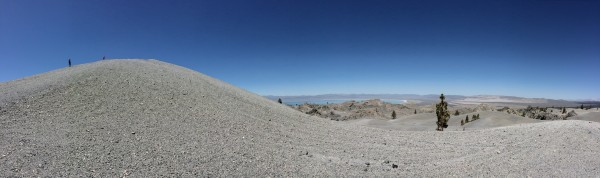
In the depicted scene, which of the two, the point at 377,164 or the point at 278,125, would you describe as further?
the point at 278,125

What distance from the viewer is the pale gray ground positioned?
7.96 m

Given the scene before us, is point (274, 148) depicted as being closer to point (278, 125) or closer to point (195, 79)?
point (278, 125)

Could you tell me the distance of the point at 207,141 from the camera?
10.0 m

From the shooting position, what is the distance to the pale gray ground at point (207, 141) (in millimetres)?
7957

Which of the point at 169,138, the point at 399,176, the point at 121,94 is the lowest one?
the point at 399,176

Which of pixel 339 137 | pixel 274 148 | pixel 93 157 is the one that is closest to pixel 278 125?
pixel 339 137

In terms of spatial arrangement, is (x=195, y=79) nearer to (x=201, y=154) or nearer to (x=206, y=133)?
(x=206, y=133)

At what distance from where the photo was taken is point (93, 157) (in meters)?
7.81

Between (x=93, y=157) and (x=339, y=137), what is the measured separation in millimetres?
8702

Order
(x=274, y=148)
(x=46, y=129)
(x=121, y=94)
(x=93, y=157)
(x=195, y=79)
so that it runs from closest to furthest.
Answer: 1. (x=93, y=157)
2. (x=46, y=129)
3. (x=274, y=148)
4. (x=121, y=94)
5. (x=195, y=79)

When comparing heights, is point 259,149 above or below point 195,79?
below

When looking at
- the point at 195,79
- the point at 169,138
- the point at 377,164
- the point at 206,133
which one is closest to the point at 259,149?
the point at 206,133

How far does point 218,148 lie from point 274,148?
180 cm

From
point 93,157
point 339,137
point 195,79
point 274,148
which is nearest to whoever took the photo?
point 93,157
